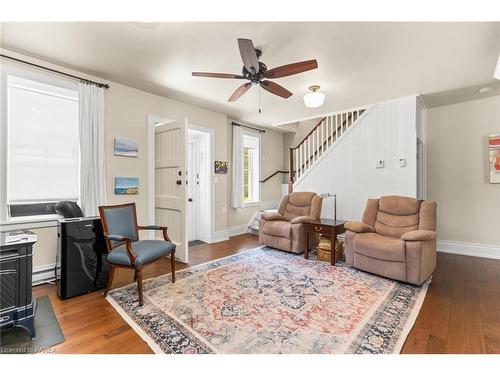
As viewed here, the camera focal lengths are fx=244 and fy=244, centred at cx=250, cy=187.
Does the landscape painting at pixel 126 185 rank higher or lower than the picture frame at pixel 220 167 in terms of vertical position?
lower

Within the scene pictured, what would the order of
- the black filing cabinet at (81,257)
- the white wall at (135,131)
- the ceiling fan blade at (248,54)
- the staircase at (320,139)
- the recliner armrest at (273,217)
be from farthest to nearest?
the staircase at (320,139)
the recliner armrest at (273,217)
the white wall at (135,131)
the black filing cabinet at (81,257)
the ceiling fan blade at (248,54)

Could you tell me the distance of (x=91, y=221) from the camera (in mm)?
2633

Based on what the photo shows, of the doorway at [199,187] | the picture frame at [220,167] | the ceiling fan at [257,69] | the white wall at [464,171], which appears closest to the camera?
the ceiling fan at [257,69]

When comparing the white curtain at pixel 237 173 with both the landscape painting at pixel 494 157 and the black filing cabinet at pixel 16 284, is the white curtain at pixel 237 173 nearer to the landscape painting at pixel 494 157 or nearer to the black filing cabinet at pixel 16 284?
the black filing cabinet at pixel 16 284

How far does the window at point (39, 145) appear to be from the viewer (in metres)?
2.71

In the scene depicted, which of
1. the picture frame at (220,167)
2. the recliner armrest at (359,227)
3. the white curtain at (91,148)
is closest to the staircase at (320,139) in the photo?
the picture frame at (220,167)

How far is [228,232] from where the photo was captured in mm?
5152

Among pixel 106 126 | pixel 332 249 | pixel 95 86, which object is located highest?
pixel 95 86

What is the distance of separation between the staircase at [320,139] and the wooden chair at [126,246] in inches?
135

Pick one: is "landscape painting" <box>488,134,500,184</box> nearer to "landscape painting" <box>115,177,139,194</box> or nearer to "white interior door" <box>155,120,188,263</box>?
"white interior door" <box>155,120,188,263</box>

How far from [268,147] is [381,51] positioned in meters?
3.92

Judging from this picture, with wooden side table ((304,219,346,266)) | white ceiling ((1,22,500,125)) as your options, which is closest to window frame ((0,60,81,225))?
white ceiling ((1,22,500,125))
